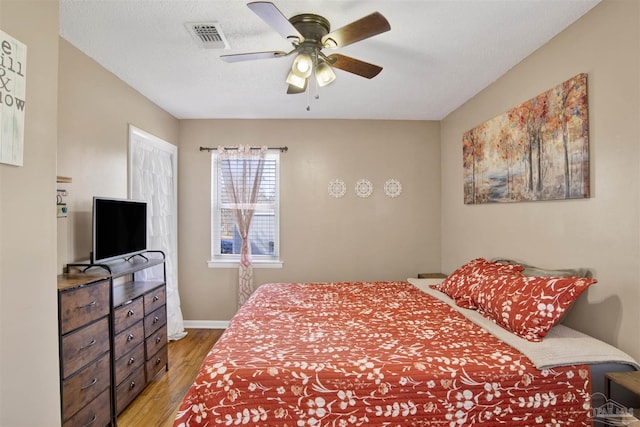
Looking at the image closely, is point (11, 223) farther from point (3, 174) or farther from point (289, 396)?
point (289, 396)

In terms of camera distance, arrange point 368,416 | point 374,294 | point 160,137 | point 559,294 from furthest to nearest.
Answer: point 160,137
point 374,294
point 559,294
point 368,416

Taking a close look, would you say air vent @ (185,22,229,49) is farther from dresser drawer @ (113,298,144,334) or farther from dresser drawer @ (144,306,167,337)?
dresser drawer @ (144,306,167,337)

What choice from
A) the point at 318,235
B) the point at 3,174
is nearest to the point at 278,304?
the point at 318,235

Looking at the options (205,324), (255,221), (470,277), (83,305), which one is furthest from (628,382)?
(205,324)

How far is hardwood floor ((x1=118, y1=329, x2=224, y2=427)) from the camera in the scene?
87.9 inches

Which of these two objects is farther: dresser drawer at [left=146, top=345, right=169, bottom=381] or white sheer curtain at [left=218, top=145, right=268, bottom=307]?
white sheer curtain at [left=218, top=145, right=268, bottom=307]

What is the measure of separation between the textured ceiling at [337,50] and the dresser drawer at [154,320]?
2.03 m

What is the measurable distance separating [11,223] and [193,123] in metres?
3.00

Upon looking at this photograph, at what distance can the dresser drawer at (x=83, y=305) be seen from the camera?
5.45 ft

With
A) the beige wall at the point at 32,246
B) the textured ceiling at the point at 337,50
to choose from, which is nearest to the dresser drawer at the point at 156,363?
the beige wall at the point at 32,246

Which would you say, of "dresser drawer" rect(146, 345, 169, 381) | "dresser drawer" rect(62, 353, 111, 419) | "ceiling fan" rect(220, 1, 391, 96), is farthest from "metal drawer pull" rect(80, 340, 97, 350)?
"ceiling fan" rect(220, 1, 391, 96)

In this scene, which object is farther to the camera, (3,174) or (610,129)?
(610,129)

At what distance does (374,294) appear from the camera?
2.87 meters

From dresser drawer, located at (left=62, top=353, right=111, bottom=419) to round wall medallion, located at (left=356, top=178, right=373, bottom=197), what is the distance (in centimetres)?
291
